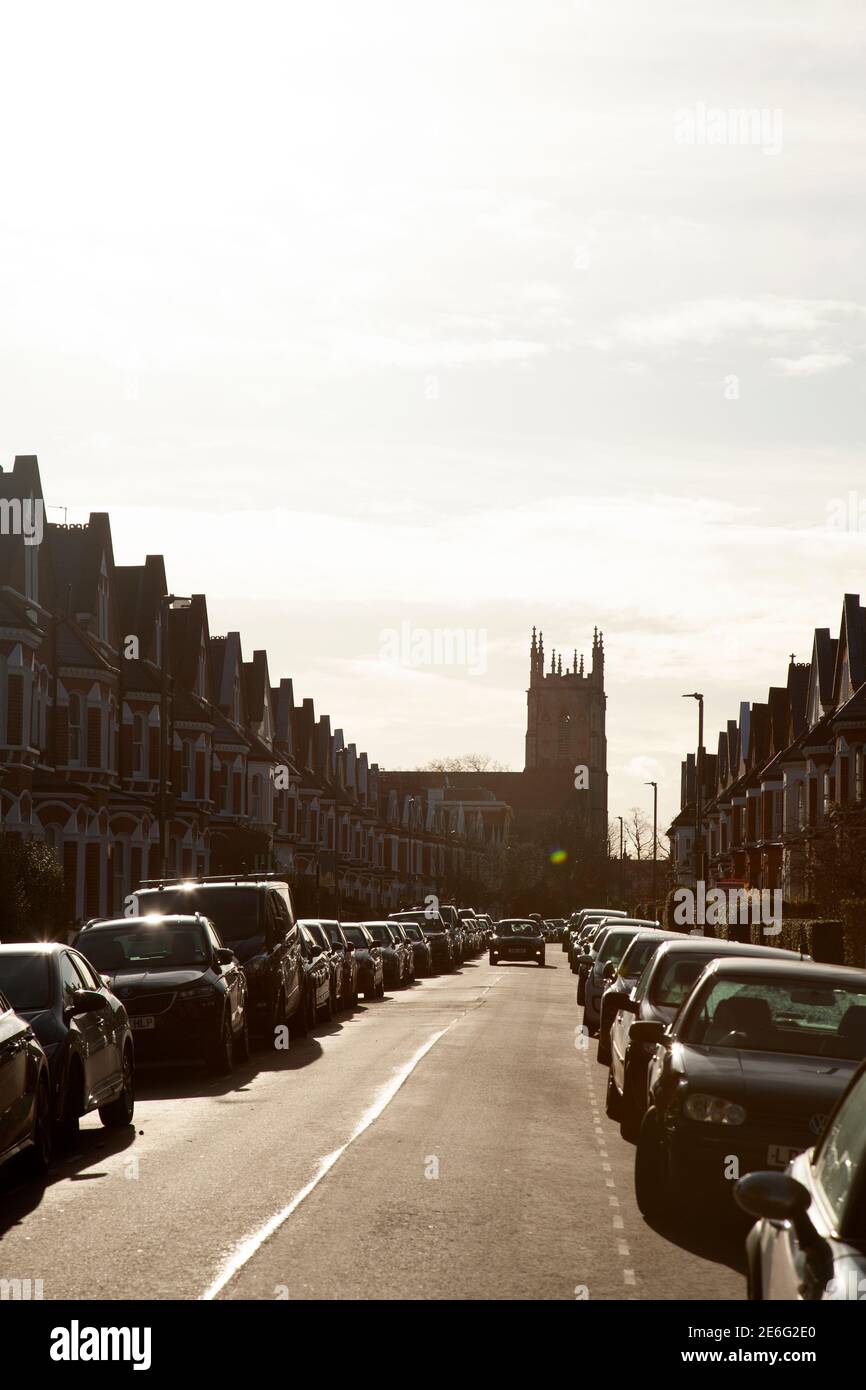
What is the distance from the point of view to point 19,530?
137 feet

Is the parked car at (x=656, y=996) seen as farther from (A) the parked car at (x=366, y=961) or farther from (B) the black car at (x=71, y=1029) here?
(A) the parked car at (x=366, y=961)

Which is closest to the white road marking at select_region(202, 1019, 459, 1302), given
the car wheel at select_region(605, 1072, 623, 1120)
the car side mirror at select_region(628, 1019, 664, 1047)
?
the car wheel at select_region(605, 1072, 623, 1120)

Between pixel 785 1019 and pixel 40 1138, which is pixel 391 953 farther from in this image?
pixel 785 1019

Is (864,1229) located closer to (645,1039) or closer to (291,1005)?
→ (645,1039)

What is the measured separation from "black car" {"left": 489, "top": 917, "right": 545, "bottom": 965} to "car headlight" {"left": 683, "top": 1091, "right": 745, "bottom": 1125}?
2253 inches

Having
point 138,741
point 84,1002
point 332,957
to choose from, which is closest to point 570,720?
point 138,741

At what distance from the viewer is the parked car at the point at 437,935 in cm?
5778

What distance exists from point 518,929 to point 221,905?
44566 mm

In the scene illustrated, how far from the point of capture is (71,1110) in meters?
13.1

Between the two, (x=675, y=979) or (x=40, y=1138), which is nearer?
(x=40, y=1138)

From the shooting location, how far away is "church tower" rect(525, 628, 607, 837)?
178 m

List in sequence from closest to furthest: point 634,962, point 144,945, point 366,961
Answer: point 634,962
point 144,945
point 366,961
